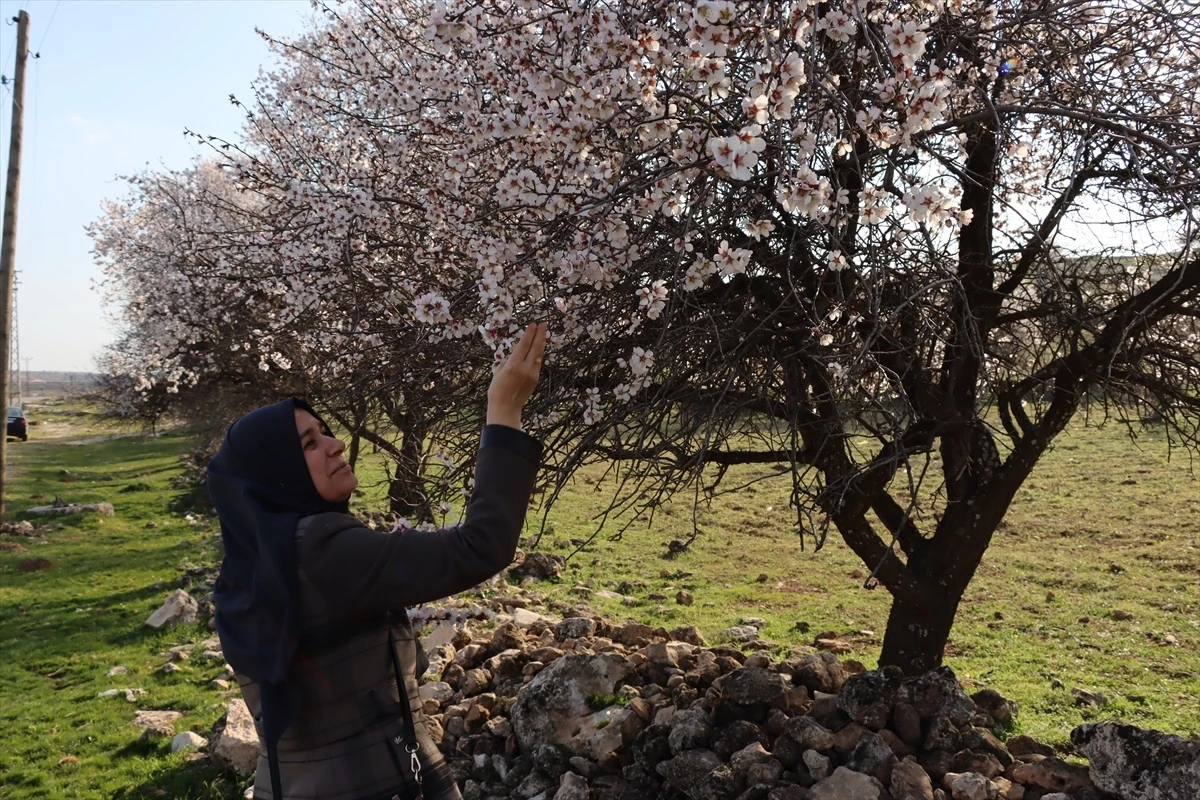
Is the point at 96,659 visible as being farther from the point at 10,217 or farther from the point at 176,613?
the point at 10,217

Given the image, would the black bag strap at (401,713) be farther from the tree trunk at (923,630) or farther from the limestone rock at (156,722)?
the limestone rock at (156,722)

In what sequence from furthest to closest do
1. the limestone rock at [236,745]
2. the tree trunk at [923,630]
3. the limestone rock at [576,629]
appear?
the limestone rock at [576,629] < the limestone rock at [236,745] < the tree trunk at [923,630]

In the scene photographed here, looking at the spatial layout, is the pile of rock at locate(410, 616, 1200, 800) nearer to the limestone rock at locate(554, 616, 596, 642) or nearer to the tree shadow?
the limestone rock at locate(554, 616, 596, 642)

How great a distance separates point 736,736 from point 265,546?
3316mm

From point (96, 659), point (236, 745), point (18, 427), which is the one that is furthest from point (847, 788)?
point (18, 427)

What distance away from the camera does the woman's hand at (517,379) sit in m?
2.19

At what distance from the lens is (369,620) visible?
2.31 metres

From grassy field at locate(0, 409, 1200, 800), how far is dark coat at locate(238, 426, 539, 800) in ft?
14.0

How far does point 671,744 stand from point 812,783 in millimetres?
816

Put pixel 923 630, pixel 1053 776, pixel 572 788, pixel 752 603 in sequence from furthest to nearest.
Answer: pixel 752 603, pixel 923 630, pixel 572 788, pixel 1053 776

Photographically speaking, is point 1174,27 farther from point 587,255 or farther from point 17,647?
point 17,647

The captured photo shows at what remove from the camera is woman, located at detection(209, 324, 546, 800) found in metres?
2.05

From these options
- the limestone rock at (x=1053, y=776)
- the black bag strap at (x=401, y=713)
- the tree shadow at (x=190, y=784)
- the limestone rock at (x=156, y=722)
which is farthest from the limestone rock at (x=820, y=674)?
the limestone rock at (x=156, y=722)

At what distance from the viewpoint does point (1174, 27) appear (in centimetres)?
426
